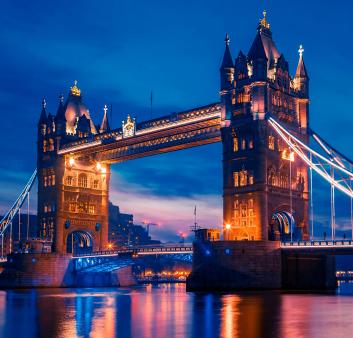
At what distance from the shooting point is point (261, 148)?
299ft

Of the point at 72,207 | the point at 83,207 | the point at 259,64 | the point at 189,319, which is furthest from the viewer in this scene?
the point at 83,207

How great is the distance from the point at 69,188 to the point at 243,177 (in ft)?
142

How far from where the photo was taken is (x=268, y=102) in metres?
91.7

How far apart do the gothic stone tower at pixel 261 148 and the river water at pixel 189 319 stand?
73.6ft

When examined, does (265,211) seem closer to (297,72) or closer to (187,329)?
(297,72)

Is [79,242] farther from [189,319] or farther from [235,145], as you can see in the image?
[189,319]

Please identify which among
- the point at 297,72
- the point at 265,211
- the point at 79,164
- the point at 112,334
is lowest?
the point at 112,334

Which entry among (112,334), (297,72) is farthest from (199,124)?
(112,334)

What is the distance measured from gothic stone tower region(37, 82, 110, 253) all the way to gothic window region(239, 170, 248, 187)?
3987 cm

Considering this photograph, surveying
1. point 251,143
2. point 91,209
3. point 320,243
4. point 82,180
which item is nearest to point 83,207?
point 91,209

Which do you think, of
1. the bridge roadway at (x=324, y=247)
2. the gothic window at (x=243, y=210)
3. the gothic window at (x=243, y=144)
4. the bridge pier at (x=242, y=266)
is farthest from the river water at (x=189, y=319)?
the gothic window at (x=243, y=144)

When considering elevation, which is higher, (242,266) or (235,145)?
(235,145)

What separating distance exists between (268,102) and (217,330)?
173 feet

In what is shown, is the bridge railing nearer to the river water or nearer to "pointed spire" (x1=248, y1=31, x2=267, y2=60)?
the river water
